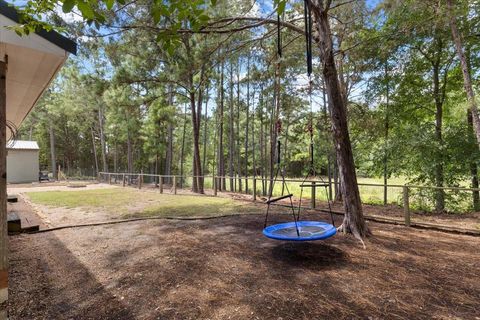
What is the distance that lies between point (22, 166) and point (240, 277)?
20.7 m

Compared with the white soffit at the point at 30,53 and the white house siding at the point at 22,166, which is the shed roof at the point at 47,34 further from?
the white house siding at the point at 22,166

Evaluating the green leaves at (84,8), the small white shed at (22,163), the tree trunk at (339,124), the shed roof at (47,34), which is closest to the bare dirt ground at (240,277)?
the tree trunk at (339,124)

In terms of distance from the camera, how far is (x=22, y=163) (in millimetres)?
17656

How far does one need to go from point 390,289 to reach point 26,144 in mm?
22985

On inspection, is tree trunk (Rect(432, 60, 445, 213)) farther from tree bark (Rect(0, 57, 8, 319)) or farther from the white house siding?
the white house siding

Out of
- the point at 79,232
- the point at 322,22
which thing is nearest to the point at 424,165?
the point at 322,22

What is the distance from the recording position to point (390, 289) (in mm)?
2611

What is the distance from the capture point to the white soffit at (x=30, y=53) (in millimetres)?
2165

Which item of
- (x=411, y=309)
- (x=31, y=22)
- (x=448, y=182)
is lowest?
(x=411, y=309)

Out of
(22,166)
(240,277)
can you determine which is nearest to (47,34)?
(240,277)

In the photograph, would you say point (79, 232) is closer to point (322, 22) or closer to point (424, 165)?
point (322, 22)

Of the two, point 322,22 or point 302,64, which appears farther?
point 302,64

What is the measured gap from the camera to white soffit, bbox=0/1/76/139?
2.17 m

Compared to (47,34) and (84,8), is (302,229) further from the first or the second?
(47,34)
